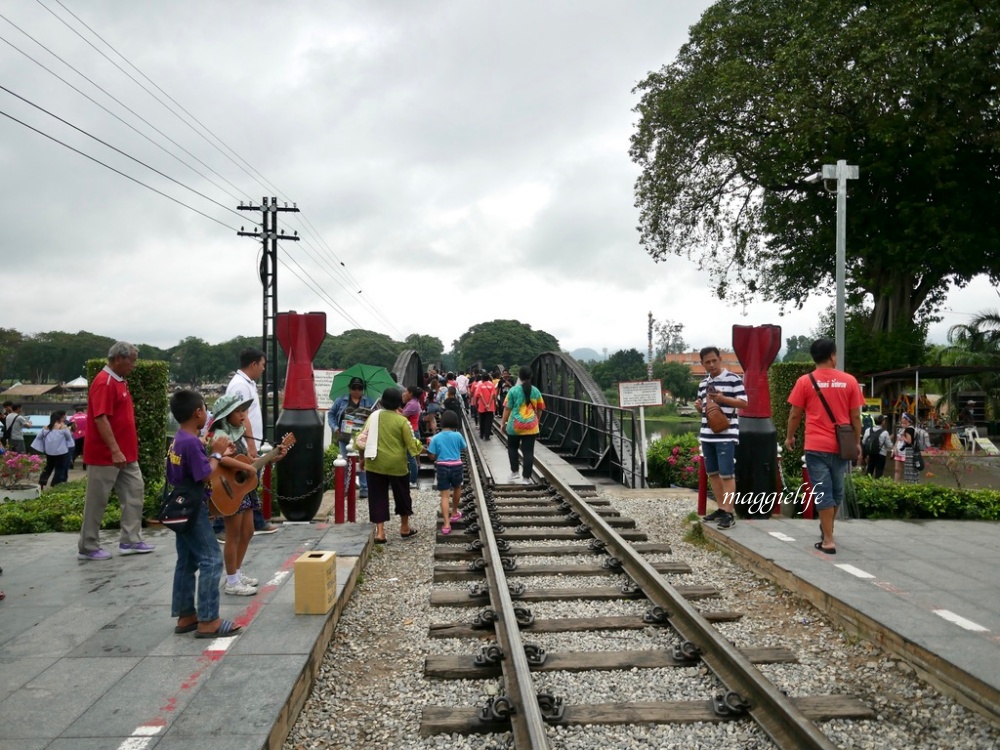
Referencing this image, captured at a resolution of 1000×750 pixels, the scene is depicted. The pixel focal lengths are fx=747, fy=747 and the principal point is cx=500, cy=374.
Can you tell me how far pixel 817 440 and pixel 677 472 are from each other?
24.1ft

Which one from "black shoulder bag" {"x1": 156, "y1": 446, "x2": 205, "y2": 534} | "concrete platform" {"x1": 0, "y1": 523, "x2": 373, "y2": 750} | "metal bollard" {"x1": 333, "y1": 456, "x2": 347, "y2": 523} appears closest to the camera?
"concrete platform" {"x1": 0, "y1": 523, "x2": 373, "y2": 750}

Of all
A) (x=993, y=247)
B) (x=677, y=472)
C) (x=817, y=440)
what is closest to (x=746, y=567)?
(x=817, y=440)

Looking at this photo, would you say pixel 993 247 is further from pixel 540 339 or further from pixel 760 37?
pixel 540 339

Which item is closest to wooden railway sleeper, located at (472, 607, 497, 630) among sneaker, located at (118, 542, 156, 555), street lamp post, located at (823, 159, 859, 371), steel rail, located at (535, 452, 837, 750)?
steel rail, located at (535, 452, 837, 750)

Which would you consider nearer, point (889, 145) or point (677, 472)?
point (677, 472)

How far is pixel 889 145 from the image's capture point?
2080cm

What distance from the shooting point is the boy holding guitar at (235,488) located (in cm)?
440

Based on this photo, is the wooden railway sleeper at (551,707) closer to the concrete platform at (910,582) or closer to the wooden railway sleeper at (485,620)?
the wooden railway sleeper at (485,620)

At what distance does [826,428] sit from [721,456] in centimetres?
107

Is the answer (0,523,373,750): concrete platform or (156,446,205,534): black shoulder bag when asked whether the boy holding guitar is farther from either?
(156,446,205,534): black shoulder bag

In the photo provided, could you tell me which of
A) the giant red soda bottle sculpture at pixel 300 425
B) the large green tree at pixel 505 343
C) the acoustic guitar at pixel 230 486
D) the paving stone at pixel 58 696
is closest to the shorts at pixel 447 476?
the giant red soda bottle sculpture at pixel 300 425

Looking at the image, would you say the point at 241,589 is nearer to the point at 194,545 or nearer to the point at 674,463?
the point at 194,545

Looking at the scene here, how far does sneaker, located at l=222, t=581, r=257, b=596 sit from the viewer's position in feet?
15.4

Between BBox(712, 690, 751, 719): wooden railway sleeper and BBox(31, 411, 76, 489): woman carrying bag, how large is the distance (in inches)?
523
